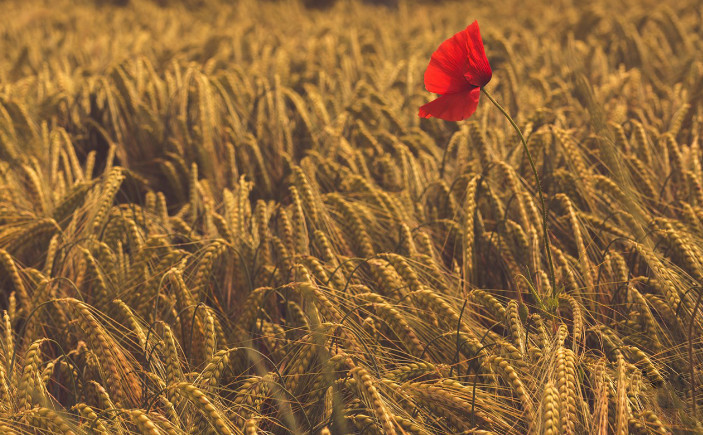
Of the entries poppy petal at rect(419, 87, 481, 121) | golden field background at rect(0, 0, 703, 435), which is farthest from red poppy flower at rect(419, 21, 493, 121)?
golden field background at rect(0, 0, 703, 435)

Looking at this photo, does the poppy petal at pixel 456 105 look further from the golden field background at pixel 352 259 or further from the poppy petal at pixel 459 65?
the golden field background at pixel 352 259

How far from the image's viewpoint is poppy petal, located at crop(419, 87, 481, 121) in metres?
0.86

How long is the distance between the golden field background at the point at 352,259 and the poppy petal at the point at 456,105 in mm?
292

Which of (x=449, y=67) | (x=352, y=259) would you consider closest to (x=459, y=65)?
(x=449, y=67)

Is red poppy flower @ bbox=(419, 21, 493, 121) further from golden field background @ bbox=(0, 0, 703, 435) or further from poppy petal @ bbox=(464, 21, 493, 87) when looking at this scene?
golden field background @ bbox=(0, 0, 703, 435)

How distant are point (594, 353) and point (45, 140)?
167 centimetres

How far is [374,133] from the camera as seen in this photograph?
1.91 m

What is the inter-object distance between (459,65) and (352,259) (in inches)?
16.9

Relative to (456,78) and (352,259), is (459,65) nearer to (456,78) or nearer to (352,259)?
(456,78)

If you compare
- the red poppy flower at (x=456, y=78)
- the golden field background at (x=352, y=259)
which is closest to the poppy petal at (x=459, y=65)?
the red poppy flower at (x=456, y=78)

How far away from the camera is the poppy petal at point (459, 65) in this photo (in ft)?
2.69

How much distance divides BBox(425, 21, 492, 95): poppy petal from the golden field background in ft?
1.09

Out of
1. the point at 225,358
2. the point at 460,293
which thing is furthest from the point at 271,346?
the point at 460,293

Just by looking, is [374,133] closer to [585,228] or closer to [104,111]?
[585,228]
